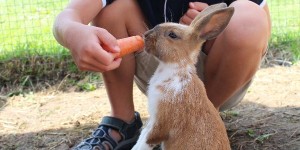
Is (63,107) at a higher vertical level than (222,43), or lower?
lower

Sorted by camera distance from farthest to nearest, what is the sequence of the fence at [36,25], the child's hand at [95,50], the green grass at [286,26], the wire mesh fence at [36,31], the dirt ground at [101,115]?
the green grass at [286,26] < the fence at [36,25] < the wire mesh fence at [36,31] < the dirt ground at [101,115] < the child's hand at [95,50]

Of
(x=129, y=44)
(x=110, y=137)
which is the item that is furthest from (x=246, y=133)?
(x=129, y=44)

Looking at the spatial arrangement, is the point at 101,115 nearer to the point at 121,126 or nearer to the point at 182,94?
the point at 121,126

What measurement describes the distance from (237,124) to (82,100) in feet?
3.89

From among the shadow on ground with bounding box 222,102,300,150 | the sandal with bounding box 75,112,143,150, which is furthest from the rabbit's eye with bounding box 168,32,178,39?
the shadow on ground with bounding box 222,102,300,150

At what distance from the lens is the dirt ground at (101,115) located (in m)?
2.92

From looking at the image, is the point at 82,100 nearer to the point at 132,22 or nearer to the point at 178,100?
the point at 132,22

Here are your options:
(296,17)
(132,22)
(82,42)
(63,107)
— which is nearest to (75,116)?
(63,107)

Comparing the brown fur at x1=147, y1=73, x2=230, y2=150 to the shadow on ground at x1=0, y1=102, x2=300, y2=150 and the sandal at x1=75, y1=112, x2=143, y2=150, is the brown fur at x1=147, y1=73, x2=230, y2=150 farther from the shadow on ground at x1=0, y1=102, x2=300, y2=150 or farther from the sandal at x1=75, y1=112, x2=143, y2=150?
the shadow on ground at x1=0, y1=102, x2=300, y2=150

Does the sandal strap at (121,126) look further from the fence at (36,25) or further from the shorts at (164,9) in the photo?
the fence at (36,25)

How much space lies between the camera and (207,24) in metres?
2.24

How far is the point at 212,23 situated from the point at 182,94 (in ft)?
1.11

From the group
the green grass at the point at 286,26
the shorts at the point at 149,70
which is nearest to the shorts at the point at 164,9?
the shorts at the point at 149,70

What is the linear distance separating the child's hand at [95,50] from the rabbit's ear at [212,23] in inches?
17.5
